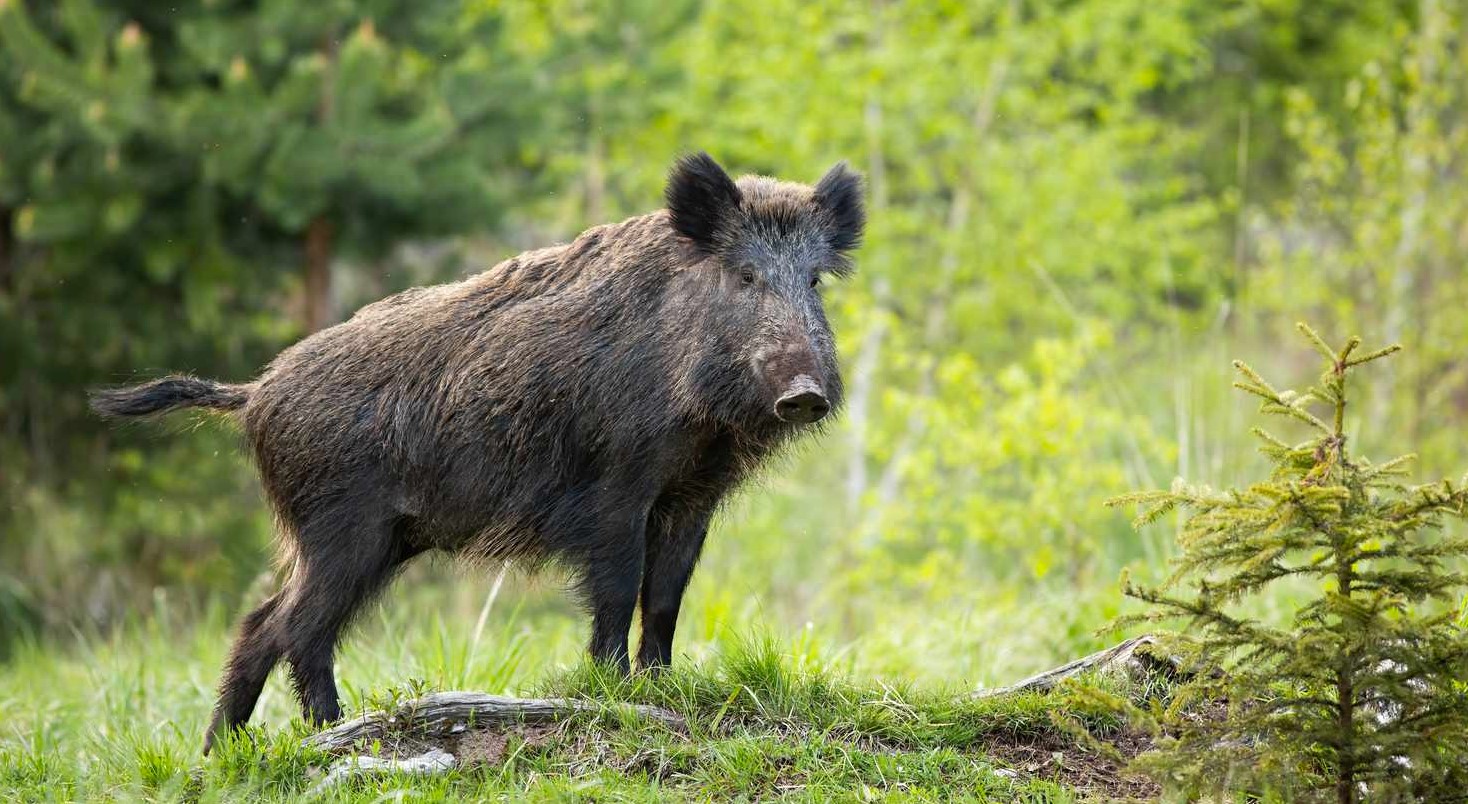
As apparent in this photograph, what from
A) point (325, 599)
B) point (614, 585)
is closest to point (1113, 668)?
point (614, 585)

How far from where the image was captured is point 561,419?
4.94 metres

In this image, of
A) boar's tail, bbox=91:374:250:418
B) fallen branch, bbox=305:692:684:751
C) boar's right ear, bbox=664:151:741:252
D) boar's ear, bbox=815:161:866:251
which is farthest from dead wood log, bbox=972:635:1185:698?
boar's tail, bbox=91:374:250:418

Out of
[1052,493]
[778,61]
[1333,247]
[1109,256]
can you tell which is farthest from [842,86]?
[1052,493]

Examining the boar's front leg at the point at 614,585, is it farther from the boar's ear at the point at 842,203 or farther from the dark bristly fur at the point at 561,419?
the boar's ear at the point at 842,203

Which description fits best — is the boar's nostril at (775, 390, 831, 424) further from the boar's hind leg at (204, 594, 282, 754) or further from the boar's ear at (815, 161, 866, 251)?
the boar's hind leg at (204, 594, 282, 754)

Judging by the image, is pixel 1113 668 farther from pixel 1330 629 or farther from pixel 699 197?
pixel 699 197

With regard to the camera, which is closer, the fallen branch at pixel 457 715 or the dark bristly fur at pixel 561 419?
the fallen branch at pixel 457 715

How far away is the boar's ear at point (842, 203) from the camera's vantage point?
536 cm

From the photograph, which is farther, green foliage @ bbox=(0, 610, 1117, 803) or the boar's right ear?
the boar's right ear

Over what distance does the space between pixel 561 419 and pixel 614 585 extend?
587 mm

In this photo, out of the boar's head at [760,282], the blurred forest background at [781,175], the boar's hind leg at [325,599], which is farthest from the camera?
the blurred forest background at [781,175]

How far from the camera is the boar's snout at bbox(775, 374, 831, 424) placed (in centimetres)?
451

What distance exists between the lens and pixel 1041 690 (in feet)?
15.9

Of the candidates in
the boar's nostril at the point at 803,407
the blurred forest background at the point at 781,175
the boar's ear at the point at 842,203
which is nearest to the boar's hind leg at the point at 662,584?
the blurred forest background at the point at 781,175
